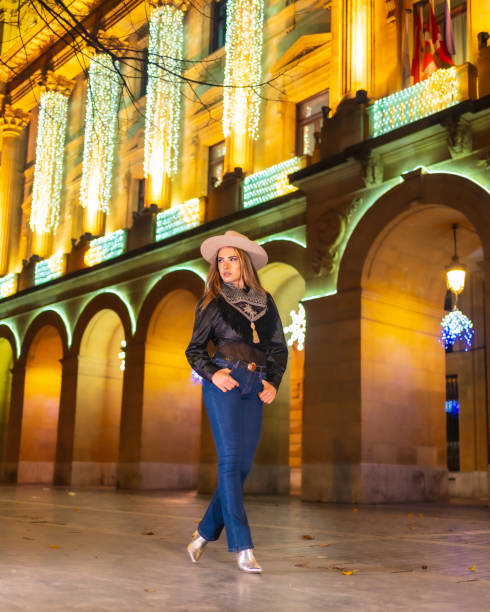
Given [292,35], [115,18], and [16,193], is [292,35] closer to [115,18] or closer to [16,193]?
[115,18]

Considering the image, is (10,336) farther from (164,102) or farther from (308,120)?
(308,120)

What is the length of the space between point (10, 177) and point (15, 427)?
11402 mm

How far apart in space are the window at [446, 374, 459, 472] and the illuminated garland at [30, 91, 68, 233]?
51.2ft

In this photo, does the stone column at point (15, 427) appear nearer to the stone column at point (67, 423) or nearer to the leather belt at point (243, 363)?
the stone column at point (67, 423)

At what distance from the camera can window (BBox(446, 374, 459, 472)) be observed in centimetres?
2295

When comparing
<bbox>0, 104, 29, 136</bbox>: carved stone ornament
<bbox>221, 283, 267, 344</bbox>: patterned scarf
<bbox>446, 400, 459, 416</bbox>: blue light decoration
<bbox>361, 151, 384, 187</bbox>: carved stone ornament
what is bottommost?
<bbox>221, 283, 267, 344</bbox>: patterned scarf

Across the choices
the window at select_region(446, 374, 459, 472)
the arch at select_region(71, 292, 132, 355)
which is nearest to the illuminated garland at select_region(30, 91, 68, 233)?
the arch at select_region(71, 292, 132, 355)

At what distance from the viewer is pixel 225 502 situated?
208 inches

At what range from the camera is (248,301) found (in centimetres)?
571

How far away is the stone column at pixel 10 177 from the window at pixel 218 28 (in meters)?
11.6

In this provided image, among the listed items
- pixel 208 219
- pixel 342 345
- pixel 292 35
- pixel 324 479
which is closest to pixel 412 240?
pixel 342 345

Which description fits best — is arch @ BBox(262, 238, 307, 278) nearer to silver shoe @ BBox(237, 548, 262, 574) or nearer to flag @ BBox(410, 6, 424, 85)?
flag @ BBox(410, 6, 424, 85)

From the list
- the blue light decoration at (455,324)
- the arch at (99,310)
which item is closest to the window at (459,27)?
the blue light decoration at (455,324)

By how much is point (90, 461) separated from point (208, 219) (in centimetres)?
927
